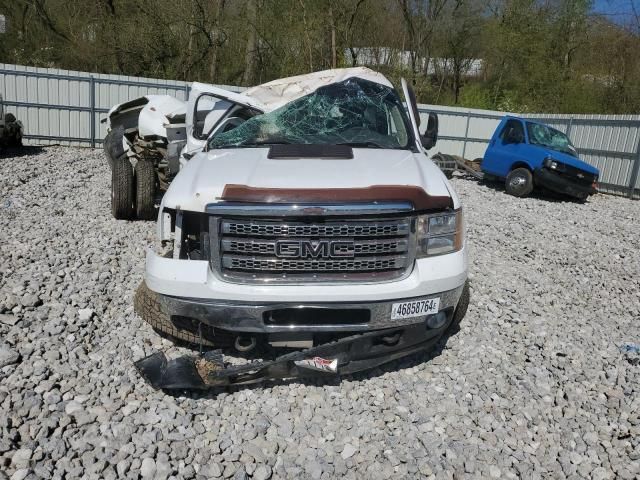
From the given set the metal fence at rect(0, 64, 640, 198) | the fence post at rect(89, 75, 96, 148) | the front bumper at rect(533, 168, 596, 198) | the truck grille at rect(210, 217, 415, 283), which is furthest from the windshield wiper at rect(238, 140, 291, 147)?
the fence post at rect(89, 75, 96, 148)

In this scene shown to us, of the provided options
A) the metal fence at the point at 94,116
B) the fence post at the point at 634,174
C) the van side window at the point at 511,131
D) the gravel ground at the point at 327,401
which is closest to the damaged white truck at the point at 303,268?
the gravel ground at the point at 327,401

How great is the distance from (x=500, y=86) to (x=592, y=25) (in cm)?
455

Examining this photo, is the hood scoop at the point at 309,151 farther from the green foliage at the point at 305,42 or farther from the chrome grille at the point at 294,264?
the green foliage at the point at 305,42

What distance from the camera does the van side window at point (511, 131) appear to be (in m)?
12.5

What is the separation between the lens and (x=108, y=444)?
2.78 m

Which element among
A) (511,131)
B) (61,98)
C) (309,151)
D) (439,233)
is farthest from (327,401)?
(61,98)

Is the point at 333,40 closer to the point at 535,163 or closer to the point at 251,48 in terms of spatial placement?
the point at 251,48

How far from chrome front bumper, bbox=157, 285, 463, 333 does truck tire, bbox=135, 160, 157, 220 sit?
4.24 meters

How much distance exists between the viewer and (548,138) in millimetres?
12609

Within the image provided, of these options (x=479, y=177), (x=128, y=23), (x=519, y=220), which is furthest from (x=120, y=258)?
(x=128, y=23)

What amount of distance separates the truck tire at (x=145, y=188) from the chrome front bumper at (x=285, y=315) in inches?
167

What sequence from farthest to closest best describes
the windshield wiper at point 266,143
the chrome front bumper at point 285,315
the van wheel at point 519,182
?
the van wheel at point 519,182 → the windshield wiper at point 266,143 → the chrome front bumper at point 285,315

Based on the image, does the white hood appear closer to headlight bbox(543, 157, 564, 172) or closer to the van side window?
headlight bbox(543, 157, 564, 172)

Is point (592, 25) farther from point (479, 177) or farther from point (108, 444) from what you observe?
point (108, 444)
